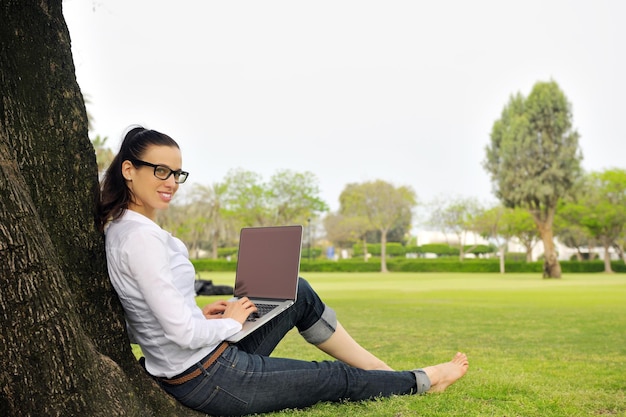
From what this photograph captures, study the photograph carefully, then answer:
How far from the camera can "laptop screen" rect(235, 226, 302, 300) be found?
3500 millimetres

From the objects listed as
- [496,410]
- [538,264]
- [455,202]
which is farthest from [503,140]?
[496,410]

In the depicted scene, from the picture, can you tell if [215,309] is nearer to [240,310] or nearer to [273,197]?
[240,310]

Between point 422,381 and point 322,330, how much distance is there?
61 centimetres

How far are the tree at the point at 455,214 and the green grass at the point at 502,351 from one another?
51.5 meters

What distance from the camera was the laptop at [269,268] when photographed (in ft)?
11.3

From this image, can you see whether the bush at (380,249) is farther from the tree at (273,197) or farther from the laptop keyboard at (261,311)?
the laptop keyboard at (261,311)

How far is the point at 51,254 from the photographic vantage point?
260cm

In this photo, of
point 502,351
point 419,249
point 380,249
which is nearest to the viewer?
point 502,351

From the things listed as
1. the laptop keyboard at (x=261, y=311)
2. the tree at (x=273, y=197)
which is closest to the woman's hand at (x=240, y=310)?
the laptop keyboard at (x=261, y=311)

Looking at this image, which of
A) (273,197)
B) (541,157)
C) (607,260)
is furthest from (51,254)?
(273,197)

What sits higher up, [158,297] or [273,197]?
[273,197]

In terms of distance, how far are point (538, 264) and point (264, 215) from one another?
85.6 feet

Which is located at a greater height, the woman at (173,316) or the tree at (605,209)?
the tree at (605,209)

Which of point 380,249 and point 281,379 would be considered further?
point 380,249
